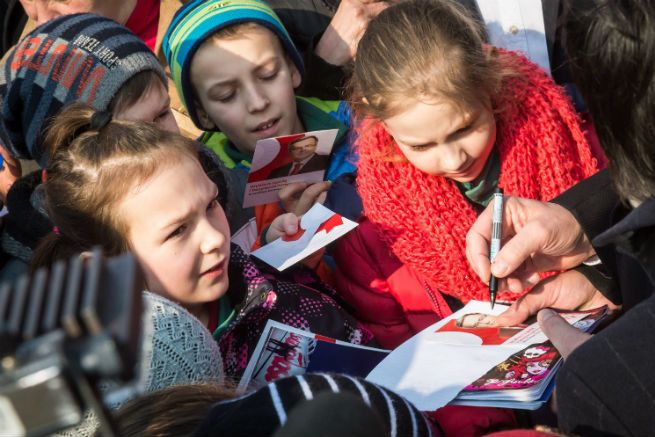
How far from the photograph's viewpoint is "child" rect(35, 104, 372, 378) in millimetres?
2105

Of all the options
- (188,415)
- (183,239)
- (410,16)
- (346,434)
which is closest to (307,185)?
(410,16)

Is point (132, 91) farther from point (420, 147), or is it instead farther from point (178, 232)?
point (420, 147)

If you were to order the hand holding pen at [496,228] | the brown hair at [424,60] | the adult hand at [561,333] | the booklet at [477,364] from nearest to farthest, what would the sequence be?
the adult hand at [561,333] < the booklet at [477,364] < the hand holding pen at [496,228] < the brown hair at [424,60]

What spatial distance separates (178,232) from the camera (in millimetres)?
2111

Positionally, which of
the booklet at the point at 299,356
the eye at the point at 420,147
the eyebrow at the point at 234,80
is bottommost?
the booklet at the point at 299,356

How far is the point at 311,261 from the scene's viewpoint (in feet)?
9.11

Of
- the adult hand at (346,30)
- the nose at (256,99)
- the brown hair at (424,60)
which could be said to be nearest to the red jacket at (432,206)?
the brown hair at (424,60)

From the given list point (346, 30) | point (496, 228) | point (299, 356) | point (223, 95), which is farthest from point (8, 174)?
point (496, 228)

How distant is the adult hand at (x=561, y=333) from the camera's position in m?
1.75

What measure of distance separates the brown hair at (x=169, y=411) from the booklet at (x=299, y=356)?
73 cm

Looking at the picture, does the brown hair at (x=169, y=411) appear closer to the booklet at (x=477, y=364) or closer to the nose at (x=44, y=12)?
the booklet at (x=477, y=364)

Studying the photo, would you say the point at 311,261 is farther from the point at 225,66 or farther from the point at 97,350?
the point at 97,350

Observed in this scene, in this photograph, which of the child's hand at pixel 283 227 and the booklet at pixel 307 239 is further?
the child's hand at pixel 283 227

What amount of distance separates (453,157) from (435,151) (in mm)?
61
